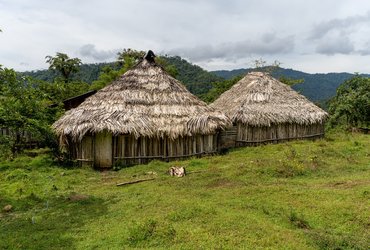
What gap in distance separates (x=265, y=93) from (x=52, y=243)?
17792mm

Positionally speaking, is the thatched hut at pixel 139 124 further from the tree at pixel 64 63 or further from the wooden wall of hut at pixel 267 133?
the tree at pixel 64 63

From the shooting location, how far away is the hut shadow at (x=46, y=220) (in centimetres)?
797

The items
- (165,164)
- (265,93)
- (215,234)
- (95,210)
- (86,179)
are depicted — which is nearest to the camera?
(215,234)

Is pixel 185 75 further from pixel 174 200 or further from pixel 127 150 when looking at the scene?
pixel 174 200

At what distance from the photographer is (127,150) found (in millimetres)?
16578

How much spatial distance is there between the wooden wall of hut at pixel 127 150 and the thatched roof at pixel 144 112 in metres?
0.59

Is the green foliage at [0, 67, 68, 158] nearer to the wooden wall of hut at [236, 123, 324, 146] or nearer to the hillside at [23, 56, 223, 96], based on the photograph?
the wooden wall of hut at [236, 123, 324, 146]

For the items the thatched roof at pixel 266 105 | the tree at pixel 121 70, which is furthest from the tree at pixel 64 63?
the thatched roof at pixel 266 105

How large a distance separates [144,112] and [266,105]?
8.72m

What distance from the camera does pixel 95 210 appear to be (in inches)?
397

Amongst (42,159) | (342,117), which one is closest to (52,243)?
(42,159)

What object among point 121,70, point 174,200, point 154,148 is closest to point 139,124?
point 154,148

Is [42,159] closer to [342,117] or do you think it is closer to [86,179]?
[86,179]

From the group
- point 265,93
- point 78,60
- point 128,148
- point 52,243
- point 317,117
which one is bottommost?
point 52,243
